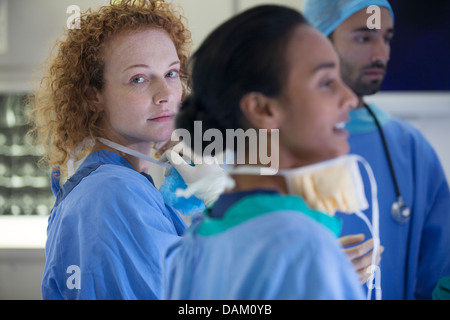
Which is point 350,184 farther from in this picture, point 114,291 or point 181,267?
point 114,291

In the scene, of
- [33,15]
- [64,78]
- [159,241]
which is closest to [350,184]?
[159,241]

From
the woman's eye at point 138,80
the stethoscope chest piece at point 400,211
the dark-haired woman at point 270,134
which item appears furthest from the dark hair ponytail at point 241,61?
the woman's eye at point 138,80

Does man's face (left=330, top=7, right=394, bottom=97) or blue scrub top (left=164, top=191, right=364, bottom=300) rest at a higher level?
man's face (left=330, top=7, right=394, bottom=97)

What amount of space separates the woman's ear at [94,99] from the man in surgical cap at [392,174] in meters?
0.44

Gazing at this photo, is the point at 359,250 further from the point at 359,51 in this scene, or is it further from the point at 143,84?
the point at 143,84

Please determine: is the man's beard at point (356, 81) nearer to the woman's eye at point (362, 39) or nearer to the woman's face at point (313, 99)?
the woman's eye at point (362, 39)

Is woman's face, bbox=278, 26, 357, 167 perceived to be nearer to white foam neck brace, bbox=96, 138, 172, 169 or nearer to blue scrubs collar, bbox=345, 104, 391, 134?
blue scrubs collar, bbox=345, 104, 391, 134

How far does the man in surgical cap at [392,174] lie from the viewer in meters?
0.72

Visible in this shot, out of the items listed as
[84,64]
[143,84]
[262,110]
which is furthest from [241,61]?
[84,64]

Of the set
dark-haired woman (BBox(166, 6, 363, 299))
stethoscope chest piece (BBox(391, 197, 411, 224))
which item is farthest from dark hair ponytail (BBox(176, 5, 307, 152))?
stethoscope chest piece (BBox(391, 197, 411, 224))

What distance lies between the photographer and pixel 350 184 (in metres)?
0.56

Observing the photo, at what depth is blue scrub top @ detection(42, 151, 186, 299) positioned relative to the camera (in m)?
0.83

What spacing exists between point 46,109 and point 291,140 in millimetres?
689
